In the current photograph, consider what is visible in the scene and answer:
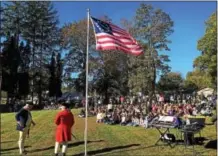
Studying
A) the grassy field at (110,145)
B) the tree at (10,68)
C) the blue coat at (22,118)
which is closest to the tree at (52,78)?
the tree at (10,68)

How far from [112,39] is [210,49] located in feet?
111

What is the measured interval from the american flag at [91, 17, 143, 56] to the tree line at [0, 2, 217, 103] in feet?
102

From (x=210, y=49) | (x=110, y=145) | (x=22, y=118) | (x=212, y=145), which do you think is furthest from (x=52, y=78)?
(x=212, y=145)

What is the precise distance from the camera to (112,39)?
1184cm

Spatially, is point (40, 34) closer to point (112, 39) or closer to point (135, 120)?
point (135, 120)

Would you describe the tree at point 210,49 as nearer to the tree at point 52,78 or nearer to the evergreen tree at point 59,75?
the evergreen tree at point 59,75

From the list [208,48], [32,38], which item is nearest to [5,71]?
[32,38]

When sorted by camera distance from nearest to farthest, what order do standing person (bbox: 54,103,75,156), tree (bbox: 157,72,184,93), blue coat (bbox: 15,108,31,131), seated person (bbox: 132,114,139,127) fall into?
standing person (bbox: 54,103,75,156) < blue coat (bbox: 15,108,31,131) < seated person (bbox: 132,114,139,127) < tree (bbox: 157,72,184,93)

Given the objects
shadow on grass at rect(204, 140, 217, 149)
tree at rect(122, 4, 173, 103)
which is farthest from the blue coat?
tree at rect(122, 4, 173, 103)

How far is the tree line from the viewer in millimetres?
43938

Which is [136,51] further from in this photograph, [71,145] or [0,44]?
[0,44]

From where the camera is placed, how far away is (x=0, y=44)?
57.8m

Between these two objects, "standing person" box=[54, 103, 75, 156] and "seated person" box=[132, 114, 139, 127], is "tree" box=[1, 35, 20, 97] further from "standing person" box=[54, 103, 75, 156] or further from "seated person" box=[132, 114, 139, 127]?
"standing person" box=[54, 103, 75, 156]

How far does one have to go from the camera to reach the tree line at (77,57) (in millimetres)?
43938
